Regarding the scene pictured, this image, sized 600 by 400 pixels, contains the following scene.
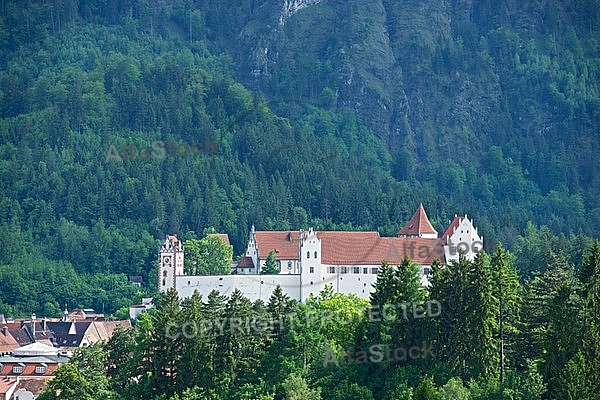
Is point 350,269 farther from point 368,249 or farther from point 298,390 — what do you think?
point 298,390

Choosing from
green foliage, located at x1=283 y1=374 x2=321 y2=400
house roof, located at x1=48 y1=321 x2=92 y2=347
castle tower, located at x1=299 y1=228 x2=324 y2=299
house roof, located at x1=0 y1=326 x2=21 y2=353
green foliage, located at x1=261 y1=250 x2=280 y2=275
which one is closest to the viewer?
green foliage, located at x1=283 y1=374 x2=321 y2=400

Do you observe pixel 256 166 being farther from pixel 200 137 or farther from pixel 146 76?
→ pixel 146 76

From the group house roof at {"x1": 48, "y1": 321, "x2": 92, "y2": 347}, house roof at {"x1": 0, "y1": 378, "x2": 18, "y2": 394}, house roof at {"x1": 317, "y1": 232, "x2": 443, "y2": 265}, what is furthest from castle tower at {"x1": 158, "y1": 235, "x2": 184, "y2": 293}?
house roof at {"x1": 0, "y1": 378, "x2": 18, "y2": 394}

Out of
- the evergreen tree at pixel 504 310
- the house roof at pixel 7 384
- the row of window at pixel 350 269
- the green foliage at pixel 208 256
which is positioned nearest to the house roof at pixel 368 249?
the row of window at pixel 350 269

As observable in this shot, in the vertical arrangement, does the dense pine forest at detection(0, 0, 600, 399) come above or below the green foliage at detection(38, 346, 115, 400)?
above

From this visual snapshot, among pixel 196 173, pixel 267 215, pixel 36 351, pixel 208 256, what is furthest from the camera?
pixel 196 173

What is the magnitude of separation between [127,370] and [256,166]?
82.5m

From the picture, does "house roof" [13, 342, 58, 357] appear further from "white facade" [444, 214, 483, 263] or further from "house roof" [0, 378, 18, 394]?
"white facade" [444, 214, 483, 263]

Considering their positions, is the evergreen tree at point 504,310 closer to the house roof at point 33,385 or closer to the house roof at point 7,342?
the house roof at point 33,385

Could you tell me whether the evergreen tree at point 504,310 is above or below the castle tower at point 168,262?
below

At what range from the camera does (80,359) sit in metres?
87.6

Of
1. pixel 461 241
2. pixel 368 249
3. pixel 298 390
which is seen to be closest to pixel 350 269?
pixel 368 249

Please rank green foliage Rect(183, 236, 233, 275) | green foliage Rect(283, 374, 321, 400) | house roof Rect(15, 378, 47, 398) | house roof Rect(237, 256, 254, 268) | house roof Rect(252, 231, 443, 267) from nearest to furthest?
green foliage Rect(283, 374, 321, 400) < house roof Rect(15, 378, 47, 398) < house roof Rect(252, 231, 443, 267) < house roof Rect(237, 256, 254, 268) < green foliage Rect(183, 236, 233, 275)

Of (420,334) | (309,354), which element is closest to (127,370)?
(309,354)
